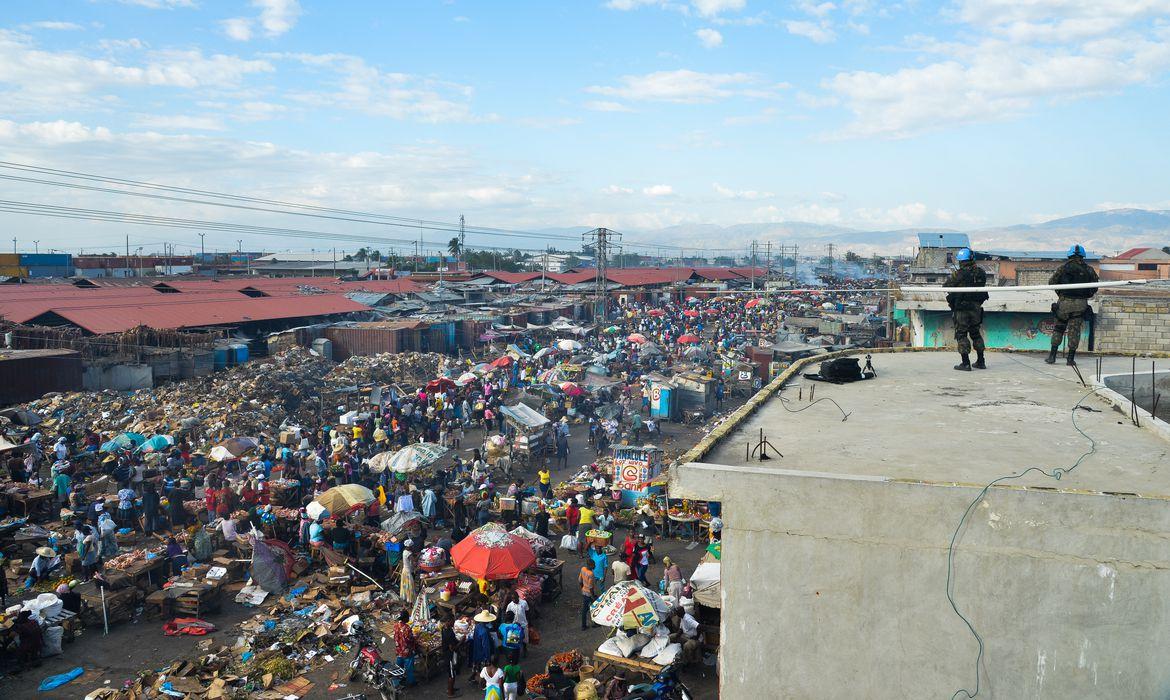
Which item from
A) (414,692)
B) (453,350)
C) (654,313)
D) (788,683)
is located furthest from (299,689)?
(654,313)

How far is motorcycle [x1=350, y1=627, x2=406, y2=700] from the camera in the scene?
908 centimetres

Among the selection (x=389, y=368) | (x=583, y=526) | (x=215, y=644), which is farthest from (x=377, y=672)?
(x=389, y=368)

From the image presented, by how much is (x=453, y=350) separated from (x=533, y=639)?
2740 centimetres

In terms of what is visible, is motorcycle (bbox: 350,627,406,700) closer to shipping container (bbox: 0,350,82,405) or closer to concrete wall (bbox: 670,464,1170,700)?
concrete wall (bbox: 670,464,1170,700)

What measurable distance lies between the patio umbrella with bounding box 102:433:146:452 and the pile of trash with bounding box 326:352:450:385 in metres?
9.13

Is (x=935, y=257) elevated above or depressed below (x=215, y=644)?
above

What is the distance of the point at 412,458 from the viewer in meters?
16.2

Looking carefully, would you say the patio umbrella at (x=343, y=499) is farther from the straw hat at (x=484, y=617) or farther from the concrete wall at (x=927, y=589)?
the concrete wall at (x=927, y=589)

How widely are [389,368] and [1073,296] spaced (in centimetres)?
2508

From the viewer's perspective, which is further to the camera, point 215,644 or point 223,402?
point 223,402

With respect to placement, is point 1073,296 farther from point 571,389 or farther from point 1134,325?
point 571,389

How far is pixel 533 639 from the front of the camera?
10.6 metres

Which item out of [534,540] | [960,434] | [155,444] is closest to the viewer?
[960,434]

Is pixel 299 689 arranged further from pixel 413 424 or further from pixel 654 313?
pixel 654 313
